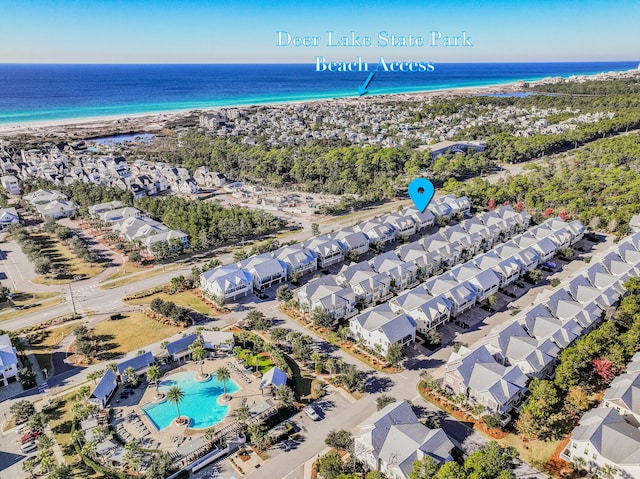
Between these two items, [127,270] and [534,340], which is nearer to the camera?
[534,340]

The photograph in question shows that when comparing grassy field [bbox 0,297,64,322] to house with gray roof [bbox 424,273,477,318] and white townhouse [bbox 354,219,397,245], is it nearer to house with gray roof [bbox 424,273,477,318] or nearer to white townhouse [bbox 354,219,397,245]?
white townhouse [bbox 354,219,397,245]

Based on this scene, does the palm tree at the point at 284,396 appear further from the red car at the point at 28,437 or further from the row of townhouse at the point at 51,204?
the row of townhouse at the point at 51,204

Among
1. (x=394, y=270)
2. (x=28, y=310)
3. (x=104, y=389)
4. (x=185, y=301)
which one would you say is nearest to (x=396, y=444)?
(x=104, y=389)

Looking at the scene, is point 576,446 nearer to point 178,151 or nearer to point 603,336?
point 603,336

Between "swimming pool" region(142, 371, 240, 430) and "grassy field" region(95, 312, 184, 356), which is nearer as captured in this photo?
"swimming pool" region(142, 371, 240, 430)

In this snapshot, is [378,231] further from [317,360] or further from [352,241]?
[317,360]

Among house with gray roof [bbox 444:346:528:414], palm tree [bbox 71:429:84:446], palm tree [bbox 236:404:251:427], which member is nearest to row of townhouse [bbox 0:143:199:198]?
Result: palm tree [bbox 71:429:84:446]

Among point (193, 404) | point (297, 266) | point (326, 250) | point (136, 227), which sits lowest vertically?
point (193, 404)
